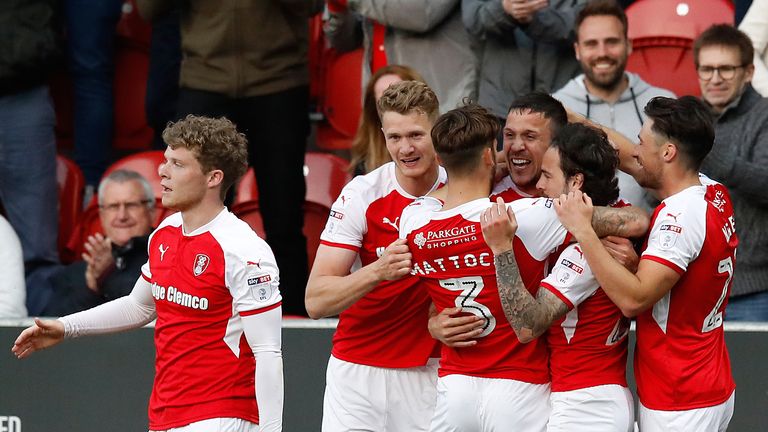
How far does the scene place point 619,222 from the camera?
4.87 meters

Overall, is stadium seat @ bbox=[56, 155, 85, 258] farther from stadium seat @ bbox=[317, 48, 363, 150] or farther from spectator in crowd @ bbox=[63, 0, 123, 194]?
stadium seat @ bbox=[317, 48, 363, 150]

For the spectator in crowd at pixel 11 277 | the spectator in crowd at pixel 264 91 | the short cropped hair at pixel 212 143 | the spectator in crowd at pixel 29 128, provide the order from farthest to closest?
the spectator in crowd at pixel 29 128 → the spectator in crowd at pixel 264 91 → the spectator in crowd at pixel 11 277 → the short cropped hair at pixel 212 143

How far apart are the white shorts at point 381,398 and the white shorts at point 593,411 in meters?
0.81

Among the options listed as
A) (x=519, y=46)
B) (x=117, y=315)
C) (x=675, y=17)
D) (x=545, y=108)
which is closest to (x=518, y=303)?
(x=545, y=108)

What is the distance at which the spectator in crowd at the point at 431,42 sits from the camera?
741cm

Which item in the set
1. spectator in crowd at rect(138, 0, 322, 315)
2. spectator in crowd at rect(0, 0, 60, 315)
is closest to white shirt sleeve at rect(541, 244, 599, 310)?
spectator in crowd at rect(138, 0, 322, 315)

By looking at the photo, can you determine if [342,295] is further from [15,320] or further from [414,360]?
[15,320]

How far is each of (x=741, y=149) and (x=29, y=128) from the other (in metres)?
3.90

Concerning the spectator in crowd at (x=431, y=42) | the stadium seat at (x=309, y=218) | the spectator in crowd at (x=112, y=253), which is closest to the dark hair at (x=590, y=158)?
the spectator in crowd at (x=431, y=42)

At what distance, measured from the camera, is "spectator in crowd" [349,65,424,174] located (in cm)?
664

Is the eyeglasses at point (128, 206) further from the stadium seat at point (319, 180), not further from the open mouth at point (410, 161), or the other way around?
the open mouth at point (410, 161)

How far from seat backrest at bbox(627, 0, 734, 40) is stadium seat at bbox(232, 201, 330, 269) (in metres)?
2.07

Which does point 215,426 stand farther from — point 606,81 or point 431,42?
point 431,42

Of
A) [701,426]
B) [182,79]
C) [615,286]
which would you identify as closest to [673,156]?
[615,286]
